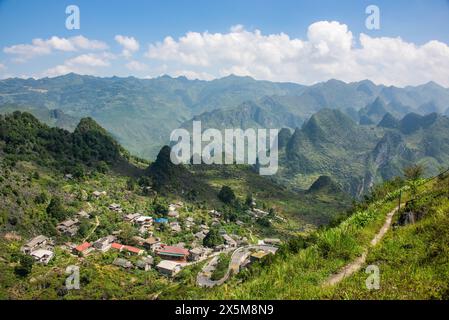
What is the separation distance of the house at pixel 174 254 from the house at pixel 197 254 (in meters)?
0.85

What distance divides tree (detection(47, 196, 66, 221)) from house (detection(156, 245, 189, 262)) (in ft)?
53.3

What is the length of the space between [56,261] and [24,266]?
5.21m

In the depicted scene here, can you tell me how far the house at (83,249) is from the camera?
46.5 metres

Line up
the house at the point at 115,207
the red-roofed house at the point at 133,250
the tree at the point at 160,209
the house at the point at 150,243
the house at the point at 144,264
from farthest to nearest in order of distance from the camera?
the tree at the point at 160,209 < the house at the point at 115,207 < the house at the point at 150,243 < the red-roofed house at the point at 133,250 < the house at the point at 144,264

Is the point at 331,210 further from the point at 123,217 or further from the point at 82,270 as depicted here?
the point at 82,270

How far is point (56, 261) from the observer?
43656mm

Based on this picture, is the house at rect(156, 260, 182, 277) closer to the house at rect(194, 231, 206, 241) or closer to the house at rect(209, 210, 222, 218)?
the house at rect(194, 231, 206, 241)

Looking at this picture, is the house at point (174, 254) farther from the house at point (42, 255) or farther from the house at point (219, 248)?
the house at point (42, 255)

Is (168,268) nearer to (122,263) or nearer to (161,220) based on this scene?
(122,263)

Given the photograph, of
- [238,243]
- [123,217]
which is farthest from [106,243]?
[238,243]

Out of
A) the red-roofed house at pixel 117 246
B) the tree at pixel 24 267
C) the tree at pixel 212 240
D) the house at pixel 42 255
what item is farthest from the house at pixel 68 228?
the tree at pixel 212 240

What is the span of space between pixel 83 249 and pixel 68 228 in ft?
25.2

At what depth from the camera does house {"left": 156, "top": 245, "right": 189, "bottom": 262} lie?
171 feet

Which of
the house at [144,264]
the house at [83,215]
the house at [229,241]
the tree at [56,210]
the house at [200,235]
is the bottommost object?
the house at [229,241]
